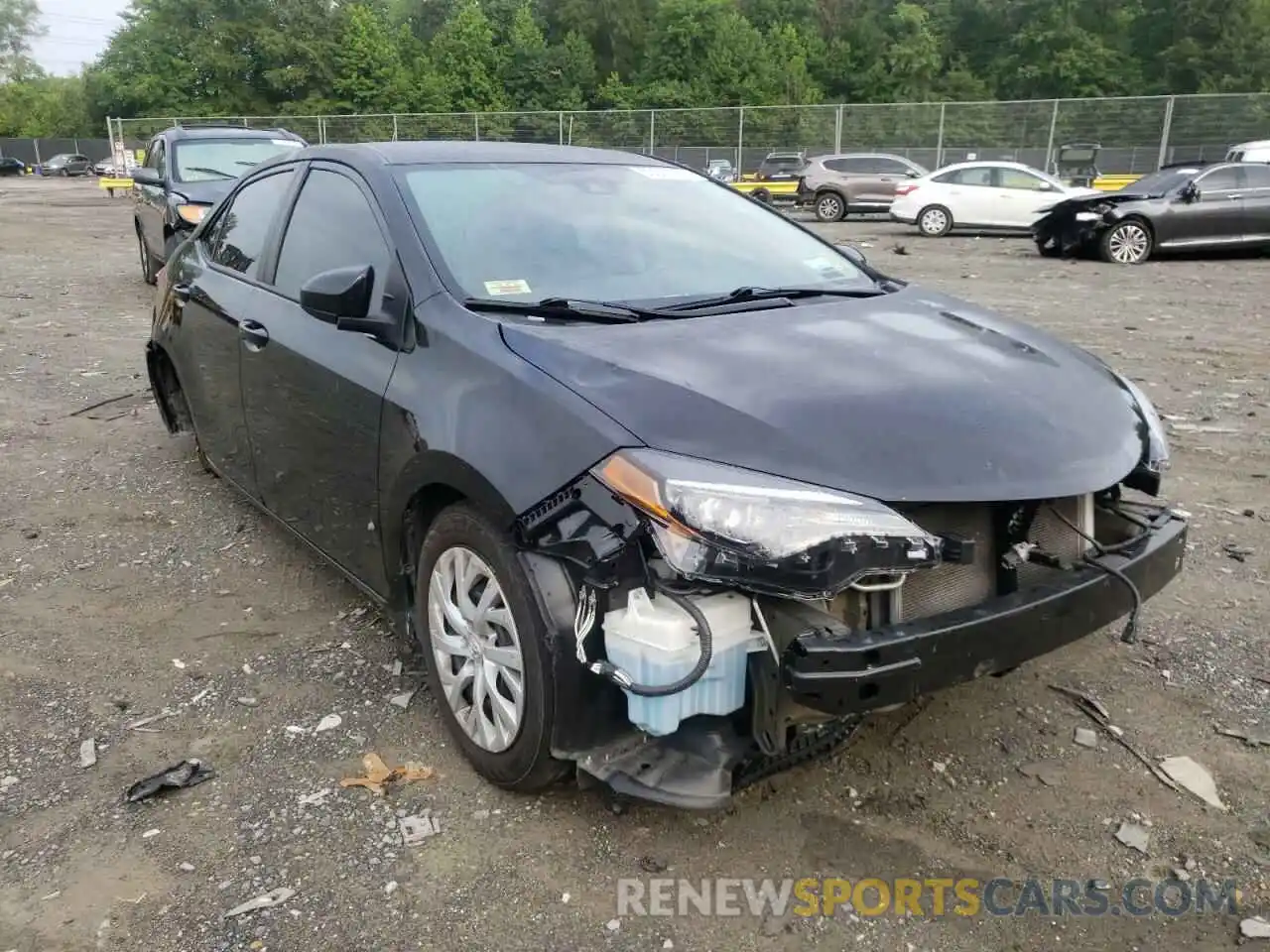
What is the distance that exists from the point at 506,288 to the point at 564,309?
23 centimetres

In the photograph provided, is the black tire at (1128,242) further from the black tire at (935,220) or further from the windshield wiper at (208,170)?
the windshield wiper at (208,170)

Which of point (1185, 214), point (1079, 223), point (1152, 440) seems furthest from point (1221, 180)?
point (1152, 440)

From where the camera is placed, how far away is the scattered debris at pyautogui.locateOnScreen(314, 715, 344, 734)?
3062mm

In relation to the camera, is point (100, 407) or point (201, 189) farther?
point (201, 189)

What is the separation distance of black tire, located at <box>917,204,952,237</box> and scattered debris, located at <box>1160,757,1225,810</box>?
19.1 meters

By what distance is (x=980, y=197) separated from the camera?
65.8 ft

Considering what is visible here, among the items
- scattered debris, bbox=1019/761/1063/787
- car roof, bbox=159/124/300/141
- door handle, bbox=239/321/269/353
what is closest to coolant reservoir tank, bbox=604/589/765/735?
scattered debris, bbox=1019/761/1063/787

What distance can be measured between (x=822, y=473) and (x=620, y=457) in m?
0.45

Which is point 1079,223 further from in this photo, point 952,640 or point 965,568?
point 952,640

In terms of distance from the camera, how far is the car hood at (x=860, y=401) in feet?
7.48

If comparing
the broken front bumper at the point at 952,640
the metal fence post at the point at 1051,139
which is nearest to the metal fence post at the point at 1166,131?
the metal fence post at the point at 1051,139

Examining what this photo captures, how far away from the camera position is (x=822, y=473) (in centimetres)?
223

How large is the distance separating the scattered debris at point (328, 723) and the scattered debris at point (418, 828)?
21.7 inches

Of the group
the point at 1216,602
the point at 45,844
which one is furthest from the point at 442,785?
the point at 1216,602
